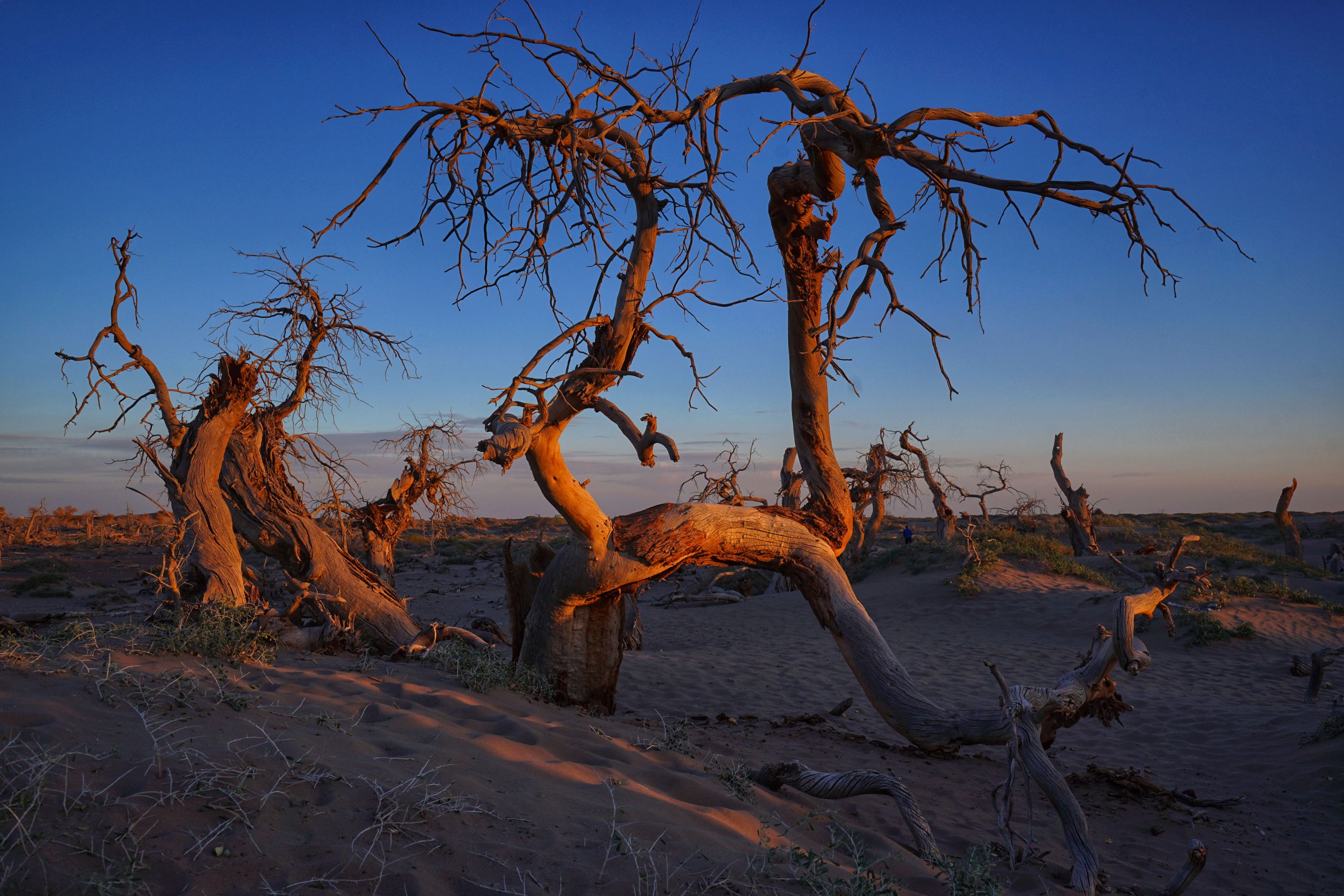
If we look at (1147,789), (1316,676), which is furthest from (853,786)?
(1316,676)

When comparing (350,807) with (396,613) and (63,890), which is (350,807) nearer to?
(63,890)

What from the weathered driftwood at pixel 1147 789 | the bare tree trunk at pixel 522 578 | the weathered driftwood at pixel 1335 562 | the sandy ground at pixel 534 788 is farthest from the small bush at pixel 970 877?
the weathered driftwood at pixel 1335 562

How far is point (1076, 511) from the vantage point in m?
20.7

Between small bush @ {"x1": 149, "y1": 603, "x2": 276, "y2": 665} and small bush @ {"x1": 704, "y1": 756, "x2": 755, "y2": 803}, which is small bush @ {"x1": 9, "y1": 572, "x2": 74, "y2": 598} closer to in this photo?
small bush @ {"x1": 149, "y1": 603, "x2": 276, "y2": 665}

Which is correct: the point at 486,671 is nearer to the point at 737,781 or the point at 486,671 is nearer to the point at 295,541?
the point at 737,781

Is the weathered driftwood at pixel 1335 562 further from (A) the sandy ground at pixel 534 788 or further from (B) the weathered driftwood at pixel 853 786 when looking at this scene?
(B) the weathered driftwood at pixel 853 786

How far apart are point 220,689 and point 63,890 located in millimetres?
1609

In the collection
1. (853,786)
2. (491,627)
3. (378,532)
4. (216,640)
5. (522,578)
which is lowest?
(491,627)

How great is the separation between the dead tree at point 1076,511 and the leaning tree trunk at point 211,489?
2053cm

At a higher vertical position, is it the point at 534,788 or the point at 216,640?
the point at 216,640

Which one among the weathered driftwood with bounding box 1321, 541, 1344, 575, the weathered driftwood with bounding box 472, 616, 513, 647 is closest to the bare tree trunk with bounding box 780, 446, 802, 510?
the weathered driftwood with bounding box 472, 616, 513, 647

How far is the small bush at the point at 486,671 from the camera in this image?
5.49 meters

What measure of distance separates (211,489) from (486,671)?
163 inches

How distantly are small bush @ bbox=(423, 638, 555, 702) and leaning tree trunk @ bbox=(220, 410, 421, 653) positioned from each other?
1728 millimetres
